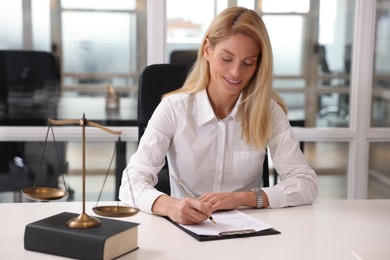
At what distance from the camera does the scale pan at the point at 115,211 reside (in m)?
1.58

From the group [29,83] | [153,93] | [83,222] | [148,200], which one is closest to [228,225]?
[148,200]

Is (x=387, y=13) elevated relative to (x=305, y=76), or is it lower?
elevated

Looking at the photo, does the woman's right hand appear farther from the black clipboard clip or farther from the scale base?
the scale base

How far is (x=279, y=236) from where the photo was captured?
1600 mm

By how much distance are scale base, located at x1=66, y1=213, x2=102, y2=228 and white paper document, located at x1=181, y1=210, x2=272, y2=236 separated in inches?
10.7

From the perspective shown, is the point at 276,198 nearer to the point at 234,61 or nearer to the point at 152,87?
the point at 234,61

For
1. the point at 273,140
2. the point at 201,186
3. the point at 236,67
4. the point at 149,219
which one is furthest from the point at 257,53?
the point at 149,219

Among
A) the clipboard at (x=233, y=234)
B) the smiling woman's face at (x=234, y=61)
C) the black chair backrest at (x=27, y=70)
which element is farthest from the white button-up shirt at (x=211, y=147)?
the black chair backrest at (x=27, y=70)

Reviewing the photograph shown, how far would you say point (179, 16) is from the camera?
3.21 meters

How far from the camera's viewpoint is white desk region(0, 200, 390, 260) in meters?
1.44

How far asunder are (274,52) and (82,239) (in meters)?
2.11

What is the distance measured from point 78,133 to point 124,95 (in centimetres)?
31

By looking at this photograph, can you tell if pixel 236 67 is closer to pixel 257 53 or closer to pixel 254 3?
pixel 257 53

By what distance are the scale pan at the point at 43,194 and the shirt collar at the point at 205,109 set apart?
2.27 ft
